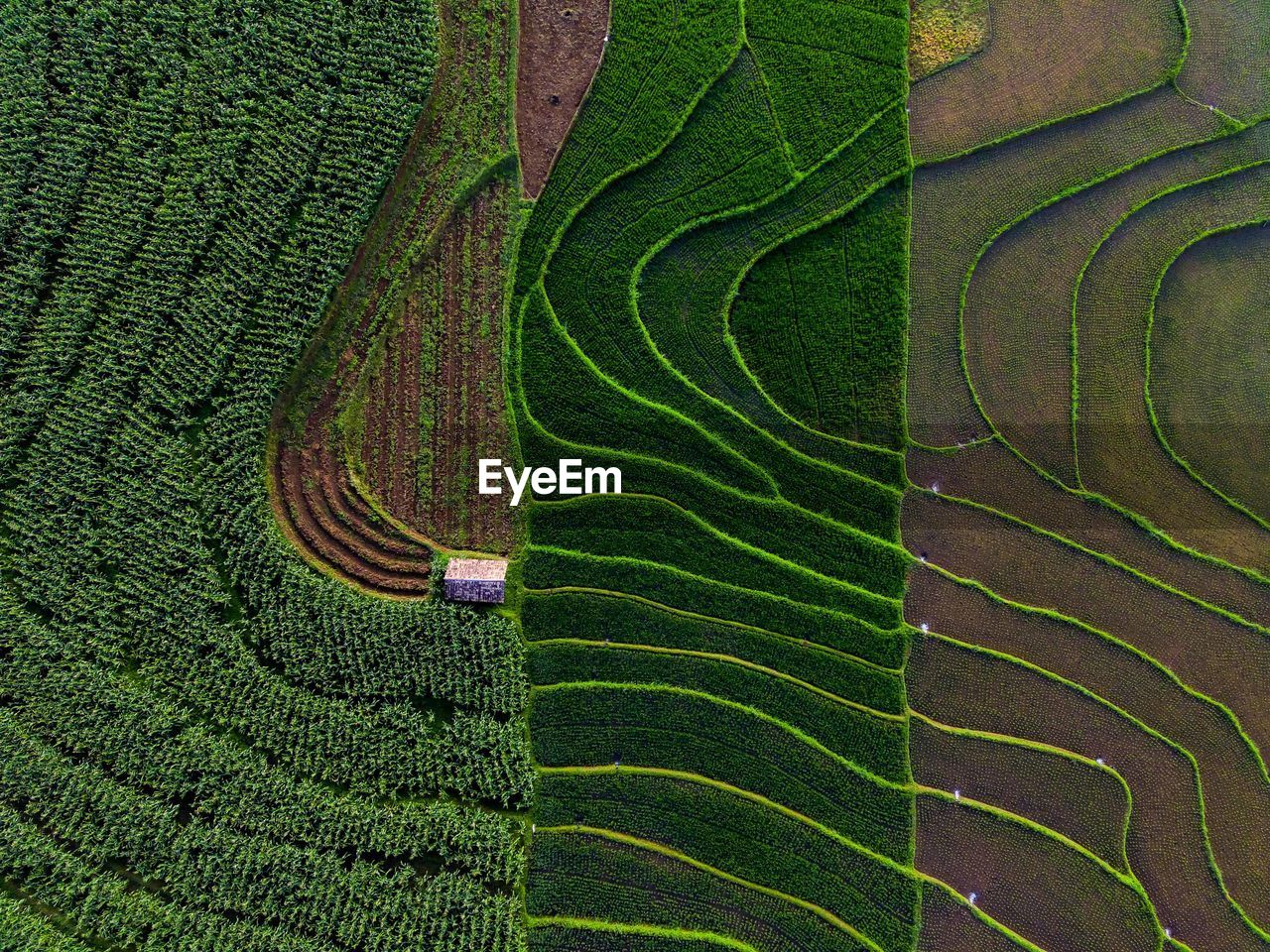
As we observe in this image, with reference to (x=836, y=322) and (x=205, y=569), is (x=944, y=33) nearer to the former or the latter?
(x=836, y=322)

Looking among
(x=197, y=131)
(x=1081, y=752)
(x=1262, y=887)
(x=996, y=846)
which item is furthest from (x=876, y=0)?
(x=1262, y=887)

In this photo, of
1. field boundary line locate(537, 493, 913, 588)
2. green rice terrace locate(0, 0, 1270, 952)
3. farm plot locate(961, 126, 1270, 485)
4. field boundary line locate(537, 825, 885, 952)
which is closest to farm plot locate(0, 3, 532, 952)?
green rice terrace locate(0, 0, 1270, 952)

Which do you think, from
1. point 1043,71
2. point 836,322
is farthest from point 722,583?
point 1043,71

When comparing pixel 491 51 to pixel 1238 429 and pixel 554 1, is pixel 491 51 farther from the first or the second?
pixel 1238 429

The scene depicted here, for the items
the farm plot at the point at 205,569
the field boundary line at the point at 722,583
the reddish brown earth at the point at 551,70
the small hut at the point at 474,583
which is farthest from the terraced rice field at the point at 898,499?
the farm plot at the point at 205,569

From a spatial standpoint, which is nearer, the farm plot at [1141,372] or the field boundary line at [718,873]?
the field boundary line at [718,873]

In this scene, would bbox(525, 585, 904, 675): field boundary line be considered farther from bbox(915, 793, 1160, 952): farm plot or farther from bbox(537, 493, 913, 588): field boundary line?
bbox(915, 793, 1160, 952): farm plot

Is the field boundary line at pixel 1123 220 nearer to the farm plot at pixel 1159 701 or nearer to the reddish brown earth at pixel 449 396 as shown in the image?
the farm plot at pixel 1159 701
